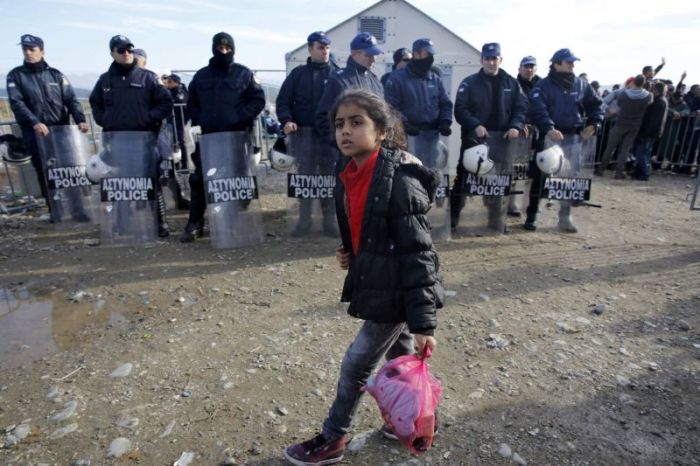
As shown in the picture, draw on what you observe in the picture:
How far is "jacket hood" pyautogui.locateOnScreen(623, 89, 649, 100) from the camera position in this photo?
9852 mm

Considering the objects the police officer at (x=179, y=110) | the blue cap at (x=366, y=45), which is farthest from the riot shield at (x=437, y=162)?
the police officer at (x=179, y=110)

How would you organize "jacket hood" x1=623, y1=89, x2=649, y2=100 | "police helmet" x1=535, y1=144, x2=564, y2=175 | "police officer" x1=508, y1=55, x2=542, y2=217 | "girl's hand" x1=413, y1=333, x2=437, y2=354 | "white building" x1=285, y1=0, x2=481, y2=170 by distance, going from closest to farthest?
"girl's hand" x1=413, y1=333, x2=437, y2=354, "police helmet" x1=535, y1=144, x2=564, y2=175, "police officer" x1=508, y1=55, x2=542, y2=217, "white building" x1=285, y1=0, x2=481, y2=170, "jacket hood" x1=623, y1=89, x2=649, y2=100

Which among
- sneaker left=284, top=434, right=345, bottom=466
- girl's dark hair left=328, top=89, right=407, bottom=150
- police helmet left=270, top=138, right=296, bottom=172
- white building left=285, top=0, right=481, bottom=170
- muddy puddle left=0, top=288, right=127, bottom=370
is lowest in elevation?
muddy puddle left=0, top=288, right=127, bottom=370

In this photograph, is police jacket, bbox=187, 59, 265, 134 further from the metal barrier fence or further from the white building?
the metal barrier fence

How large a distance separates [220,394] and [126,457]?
62cm

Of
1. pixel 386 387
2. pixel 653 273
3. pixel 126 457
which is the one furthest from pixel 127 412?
pixel 653 273

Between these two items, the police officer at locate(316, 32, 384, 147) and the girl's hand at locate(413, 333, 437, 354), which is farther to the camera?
the police officer at locate(316, 32, 384, 147)

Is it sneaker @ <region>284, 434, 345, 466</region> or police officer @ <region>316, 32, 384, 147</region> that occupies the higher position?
police officer @ <region>316, 32, 384, 147</region>

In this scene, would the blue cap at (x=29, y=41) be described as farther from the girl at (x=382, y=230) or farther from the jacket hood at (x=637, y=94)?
the jacket hood at (x=637, y=94)

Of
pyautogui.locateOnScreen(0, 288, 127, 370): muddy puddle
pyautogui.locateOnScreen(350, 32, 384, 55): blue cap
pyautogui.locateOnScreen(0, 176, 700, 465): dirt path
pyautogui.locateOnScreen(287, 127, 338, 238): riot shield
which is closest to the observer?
pyautogui.locateOnScreen(0, 176, 700, 465): dirt path

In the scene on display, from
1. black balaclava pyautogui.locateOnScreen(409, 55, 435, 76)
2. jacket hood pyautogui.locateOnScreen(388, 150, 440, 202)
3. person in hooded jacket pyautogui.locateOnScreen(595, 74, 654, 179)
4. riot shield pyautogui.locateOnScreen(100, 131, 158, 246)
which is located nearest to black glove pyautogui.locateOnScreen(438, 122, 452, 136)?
black balaclava pyautogui.locateOnScreen(409, 55, 435, 76)

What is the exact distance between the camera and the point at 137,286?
4527 mm

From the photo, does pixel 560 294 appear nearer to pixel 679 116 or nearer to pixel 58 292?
pixel 58 292

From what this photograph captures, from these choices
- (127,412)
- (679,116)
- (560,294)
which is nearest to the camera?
(127,412)
